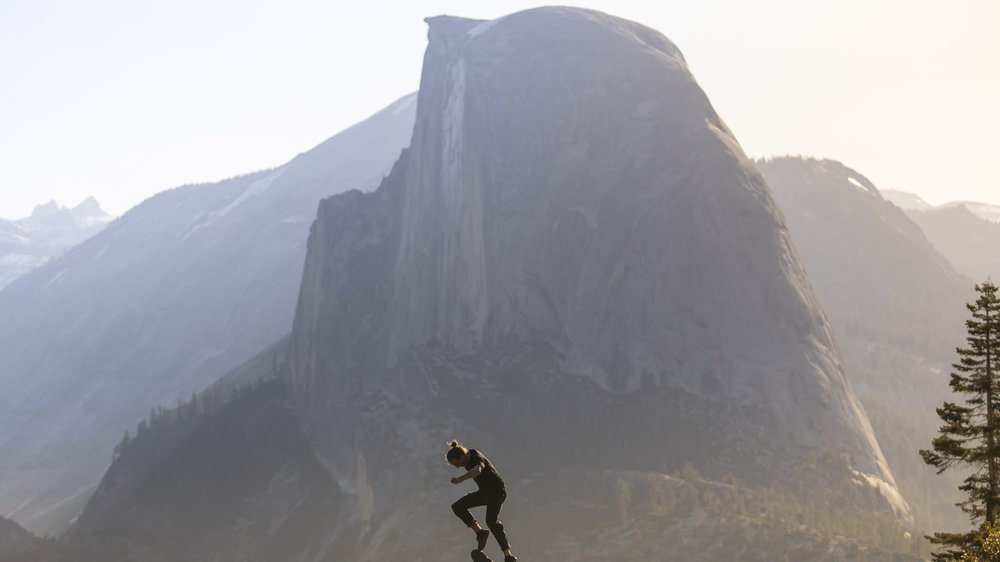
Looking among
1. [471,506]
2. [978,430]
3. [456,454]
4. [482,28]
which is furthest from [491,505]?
[482,28]

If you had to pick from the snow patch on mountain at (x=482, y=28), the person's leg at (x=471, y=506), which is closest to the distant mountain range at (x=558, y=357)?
the snow patch on mountain at (x=482, y=28)

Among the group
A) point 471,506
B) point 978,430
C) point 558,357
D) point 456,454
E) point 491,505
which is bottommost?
point 558,357

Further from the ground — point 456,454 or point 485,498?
point 456,454

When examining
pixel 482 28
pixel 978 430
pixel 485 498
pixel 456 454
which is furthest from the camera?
pixel 482 28

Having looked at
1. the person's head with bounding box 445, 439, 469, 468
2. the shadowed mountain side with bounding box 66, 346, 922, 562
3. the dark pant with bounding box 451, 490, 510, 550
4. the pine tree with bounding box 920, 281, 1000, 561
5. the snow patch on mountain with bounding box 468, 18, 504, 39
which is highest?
the snow patch on mountain with bounding box 468, 18, 504, 39

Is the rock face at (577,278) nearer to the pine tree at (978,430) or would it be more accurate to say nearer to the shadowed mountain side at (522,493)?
the shadowed mountain side at (522,493)

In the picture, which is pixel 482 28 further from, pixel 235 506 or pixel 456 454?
pixel 456 454

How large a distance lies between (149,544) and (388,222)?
206ft

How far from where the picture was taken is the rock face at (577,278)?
5709 inches

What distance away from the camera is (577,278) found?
158 m

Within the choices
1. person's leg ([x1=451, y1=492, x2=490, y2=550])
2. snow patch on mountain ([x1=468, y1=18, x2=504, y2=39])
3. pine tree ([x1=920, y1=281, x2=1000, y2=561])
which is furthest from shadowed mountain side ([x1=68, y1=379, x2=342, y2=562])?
person's leg ([x1=451, y1=492, x2=490, y2=550])

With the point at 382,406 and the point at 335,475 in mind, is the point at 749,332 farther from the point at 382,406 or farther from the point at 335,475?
the point at 335,475

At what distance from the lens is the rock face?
145 m

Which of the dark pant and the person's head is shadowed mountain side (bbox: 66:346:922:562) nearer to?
the dark pant
